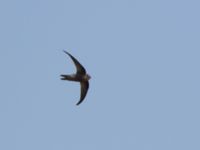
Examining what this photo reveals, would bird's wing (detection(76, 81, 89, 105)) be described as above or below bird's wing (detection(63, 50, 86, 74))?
below

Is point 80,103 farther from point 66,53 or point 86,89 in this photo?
point 66,53

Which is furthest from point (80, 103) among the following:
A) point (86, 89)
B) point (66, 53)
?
point (66, 53)

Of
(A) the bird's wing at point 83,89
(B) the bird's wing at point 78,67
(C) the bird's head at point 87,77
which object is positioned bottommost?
(A) the bird's wing at point 83,89

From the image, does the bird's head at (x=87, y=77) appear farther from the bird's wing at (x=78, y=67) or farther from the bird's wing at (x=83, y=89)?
the bird's wing at (x=83, y=89)

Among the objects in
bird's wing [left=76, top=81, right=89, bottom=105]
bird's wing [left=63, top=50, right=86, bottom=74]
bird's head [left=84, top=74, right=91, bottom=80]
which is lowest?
Result: bird's wing [left=76, top=81, right=89, bottom=105]

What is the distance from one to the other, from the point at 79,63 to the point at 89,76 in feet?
5.74

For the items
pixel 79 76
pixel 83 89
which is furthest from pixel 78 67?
pixel 83 89

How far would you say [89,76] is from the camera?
6988cm

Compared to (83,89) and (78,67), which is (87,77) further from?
(83,89)

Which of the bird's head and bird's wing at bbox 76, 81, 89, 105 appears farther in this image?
bird's wing at bbox 76, 81, 89, 105

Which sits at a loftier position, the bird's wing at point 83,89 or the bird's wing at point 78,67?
the bird's wing at point 78,67

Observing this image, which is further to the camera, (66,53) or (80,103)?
(80,103)

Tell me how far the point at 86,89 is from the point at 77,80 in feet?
6.85

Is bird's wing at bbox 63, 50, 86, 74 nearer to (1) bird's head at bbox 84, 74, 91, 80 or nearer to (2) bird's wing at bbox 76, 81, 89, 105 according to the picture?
(1) bird's head at bbox 84, 74, 91, 80
